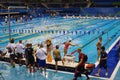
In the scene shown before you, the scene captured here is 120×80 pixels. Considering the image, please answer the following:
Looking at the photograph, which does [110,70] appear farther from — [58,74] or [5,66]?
[5,66]

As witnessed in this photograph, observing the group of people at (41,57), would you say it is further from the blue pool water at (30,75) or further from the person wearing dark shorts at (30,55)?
the blue pool water at (30,75)

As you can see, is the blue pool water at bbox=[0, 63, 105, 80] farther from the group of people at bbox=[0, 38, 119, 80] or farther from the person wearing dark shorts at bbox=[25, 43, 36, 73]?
the person wearing dark shorts at bbox=[25, 43, 36, 73]

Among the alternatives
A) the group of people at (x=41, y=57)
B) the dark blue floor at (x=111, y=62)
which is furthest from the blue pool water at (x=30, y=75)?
the dark blue floor at (x=111, y=62)

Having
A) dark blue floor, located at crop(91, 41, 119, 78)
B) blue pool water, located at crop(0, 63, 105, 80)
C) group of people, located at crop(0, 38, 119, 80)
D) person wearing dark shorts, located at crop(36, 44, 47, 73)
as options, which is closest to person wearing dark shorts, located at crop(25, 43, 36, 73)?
group of people, located at crop(0, 38, 119, 80)

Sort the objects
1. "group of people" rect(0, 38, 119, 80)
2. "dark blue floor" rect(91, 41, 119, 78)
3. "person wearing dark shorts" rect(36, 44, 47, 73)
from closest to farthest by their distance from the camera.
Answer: "group of people" rect(0, 38, 119, 80) < "person wearing dark shorts" rect(36, 44, 47, 73) < "dark blue floor" rect(91, 41, 119, 78)

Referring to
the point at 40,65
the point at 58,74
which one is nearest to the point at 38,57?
the point at 40,65

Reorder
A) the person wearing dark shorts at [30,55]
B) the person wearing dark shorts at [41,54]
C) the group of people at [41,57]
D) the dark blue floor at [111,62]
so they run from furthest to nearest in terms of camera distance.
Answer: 1. the dark blue floor at [111,62]
2. the person wearing dark shorts at [30,55]
3. the person wearing dark shorts at [41,54]
4. the group of people at [41,57]

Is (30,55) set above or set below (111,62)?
above

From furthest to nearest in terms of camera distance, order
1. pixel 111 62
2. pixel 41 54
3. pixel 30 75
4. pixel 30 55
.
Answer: pixel 111 62
pixel 30 75
pixel 30 55
pixel 41 54

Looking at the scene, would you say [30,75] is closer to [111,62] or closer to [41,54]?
[41,54]

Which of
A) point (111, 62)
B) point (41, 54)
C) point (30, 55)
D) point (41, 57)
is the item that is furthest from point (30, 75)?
point (111, 62)

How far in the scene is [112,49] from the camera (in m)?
16.7

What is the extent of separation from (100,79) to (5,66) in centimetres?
527

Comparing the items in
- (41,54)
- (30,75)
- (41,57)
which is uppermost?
(41,54)
